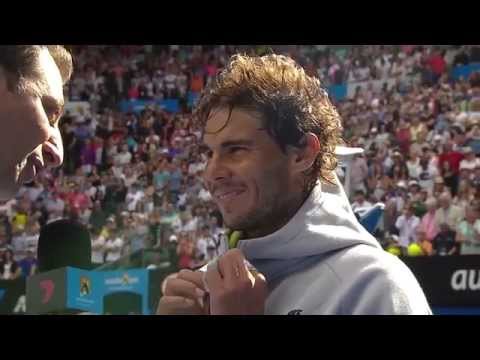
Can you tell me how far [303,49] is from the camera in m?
7.48

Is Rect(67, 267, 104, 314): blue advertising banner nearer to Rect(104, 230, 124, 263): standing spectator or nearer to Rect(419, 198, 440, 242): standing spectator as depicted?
Rect(104, 230, 124, 263): standing spectator

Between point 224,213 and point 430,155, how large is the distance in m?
5.45

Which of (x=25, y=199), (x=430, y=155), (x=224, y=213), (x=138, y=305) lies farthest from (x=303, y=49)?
(x=224, y=213)

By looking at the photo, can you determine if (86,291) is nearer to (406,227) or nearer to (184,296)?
(406,227)

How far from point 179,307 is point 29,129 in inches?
12.2

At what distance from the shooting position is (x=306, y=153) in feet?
3.88

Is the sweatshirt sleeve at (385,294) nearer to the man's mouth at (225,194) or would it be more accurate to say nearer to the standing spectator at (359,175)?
the man's mouth at (225,194)

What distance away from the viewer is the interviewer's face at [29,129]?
0.98 m

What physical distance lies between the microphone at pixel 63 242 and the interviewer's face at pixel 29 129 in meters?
0.92

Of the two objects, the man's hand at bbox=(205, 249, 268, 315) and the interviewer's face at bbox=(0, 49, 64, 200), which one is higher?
the interviewer's face at bbox=(0, 49, 64, 200)

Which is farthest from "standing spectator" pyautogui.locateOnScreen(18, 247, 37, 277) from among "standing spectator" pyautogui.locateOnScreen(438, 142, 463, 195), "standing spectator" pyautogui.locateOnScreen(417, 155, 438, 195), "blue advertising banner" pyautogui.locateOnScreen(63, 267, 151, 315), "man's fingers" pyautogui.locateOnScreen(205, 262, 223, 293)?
"man's fingers" pyautogui.locateOnScreen(205, 262, 223, 293)

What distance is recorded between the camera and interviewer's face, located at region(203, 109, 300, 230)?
1114mm

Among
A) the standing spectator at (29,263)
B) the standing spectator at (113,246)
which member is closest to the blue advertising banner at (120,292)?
the standing spectator at (113,246)
